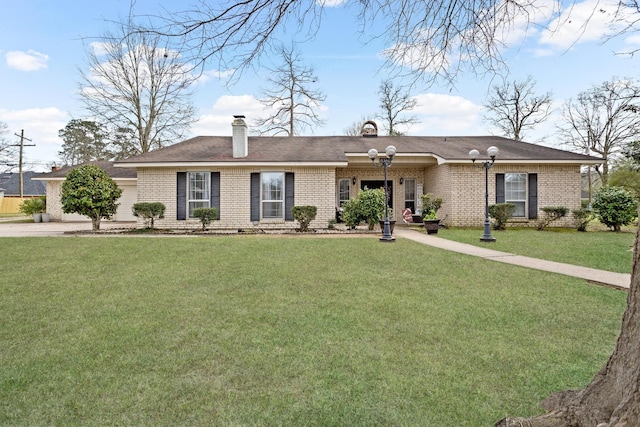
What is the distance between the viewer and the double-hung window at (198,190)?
48.2 feet

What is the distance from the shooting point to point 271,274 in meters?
6.14

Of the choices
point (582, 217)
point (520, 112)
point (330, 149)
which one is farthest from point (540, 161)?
point (520, 112)

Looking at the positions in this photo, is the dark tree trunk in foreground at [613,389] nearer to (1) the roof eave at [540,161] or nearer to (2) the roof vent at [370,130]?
(1) the roof eave at [540,161]

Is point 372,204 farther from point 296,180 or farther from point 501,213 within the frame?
point 501,213

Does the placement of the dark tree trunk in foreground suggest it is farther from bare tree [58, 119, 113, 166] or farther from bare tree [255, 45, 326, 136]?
bare tree [58, 119, 113, 166]

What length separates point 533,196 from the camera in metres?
15.3

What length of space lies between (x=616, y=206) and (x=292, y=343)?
15464 millimetres

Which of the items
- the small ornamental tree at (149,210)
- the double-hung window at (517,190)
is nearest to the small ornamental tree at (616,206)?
the double-hung window at (517,190)

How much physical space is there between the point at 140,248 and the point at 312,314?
6101 millimetres

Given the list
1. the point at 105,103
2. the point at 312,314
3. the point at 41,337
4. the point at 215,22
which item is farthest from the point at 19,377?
the point at 105,103

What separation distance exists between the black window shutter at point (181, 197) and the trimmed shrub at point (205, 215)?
137cm

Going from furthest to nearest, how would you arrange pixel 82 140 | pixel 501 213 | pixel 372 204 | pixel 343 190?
pixel 82 140 → pixel 343 190 → pixel 501 213 → pixel 372 204

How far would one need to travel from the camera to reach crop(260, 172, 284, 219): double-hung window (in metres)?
14.7

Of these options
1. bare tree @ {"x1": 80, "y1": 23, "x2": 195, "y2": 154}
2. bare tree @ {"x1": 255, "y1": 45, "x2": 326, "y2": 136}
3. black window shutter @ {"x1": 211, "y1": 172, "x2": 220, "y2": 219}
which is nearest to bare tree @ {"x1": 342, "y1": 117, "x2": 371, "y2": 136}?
A: bare tree @ {"x1": 255, "y1": 45, "x2": 326, "y2": 136}
